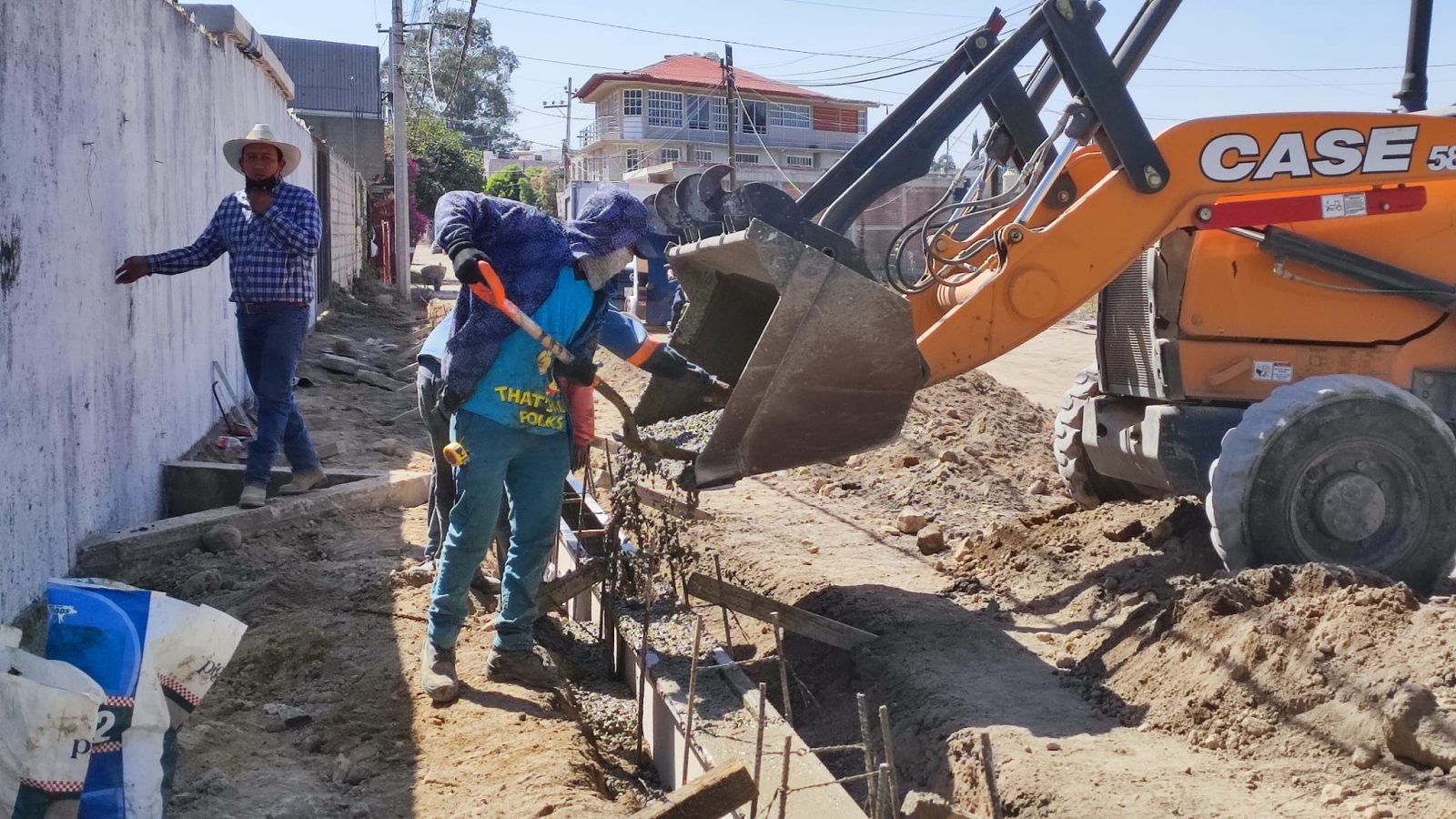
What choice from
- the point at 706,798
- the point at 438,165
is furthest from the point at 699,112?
the point at 706,798

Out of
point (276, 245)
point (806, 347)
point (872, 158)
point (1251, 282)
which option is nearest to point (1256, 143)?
point (1251, 282)

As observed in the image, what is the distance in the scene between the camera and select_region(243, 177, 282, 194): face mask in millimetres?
6461

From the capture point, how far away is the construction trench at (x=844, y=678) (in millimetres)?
3785

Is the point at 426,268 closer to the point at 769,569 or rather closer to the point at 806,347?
the point at 769,569

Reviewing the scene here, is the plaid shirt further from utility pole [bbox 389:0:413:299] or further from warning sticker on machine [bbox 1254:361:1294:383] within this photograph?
utility pole [bbox 389:0:413:299]

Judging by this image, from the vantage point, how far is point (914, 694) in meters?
4.82

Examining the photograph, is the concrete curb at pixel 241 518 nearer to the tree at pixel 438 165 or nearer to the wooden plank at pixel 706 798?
the wooden plank at pixel 706 798

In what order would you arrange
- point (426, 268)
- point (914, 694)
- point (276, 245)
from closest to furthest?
point (914, 694)
point (276, 245)
point (426, 268)

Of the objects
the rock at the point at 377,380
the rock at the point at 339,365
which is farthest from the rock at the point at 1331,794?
the rock at the point at 339,365

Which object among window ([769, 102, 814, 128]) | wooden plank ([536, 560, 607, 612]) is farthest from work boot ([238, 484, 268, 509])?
window ([769, 102, 814, 128])

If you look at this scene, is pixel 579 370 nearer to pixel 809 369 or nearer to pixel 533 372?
pixel 533 372

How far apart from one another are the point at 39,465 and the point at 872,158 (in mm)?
3284

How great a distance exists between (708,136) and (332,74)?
68.7 feet

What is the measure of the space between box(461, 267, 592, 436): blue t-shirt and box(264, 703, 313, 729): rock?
3.75 feet
